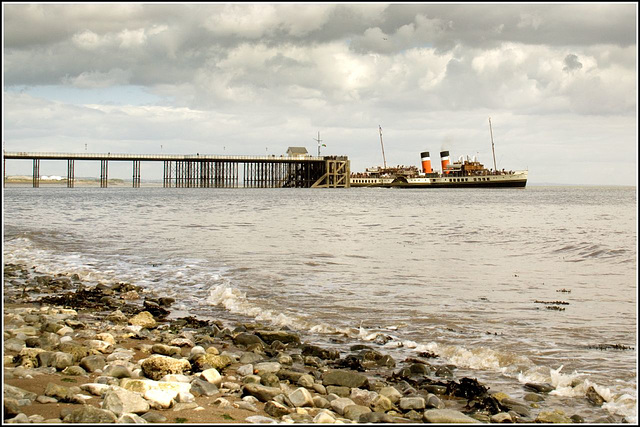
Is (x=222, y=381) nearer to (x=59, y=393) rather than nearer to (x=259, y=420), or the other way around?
(x=259, y=420)

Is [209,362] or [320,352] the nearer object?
[209,362]

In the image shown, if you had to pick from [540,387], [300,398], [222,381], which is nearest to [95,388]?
[222,381]

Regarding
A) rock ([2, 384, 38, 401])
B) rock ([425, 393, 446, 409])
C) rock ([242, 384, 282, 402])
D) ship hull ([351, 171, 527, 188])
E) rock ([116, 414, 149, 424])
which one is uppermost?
ship hull ([351, 171, 527, 188])

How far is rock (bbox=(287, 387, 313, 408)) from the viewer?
664 centimetres

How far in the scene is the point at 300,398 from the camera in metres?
6.69

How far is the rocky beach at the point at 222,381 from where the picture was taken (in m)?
6.12

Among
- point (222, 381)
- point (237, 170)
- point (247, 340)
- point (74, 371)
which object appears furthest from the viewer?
point (237, 170)

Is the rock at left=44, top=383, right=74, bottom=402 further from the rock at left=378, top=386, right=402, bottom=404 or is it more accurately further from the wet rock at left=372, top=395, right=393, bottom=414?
the rock at left=378, top=386, right=402, bottom=404

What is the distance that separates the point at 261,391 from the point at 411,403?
59.9 inches

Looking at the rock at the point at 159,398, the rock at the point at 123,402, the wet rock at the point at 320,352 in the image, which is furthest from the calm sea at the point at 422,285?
the rock at the point at 123,402

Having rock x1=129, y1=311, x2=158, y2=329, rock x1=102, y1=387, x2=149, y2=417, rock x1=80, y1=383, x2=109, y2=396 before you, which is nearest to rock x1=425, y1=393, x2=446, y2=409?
rock x1=102, y1=387, x2=149, y2=417

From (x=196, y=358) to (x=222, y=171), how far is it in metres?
117

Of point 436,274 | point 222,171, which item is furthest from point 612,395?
point 222,171

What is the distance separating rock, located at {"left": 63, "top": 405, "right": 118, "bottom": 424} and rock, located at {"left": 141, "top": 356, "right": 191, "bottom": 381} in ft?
5.73
